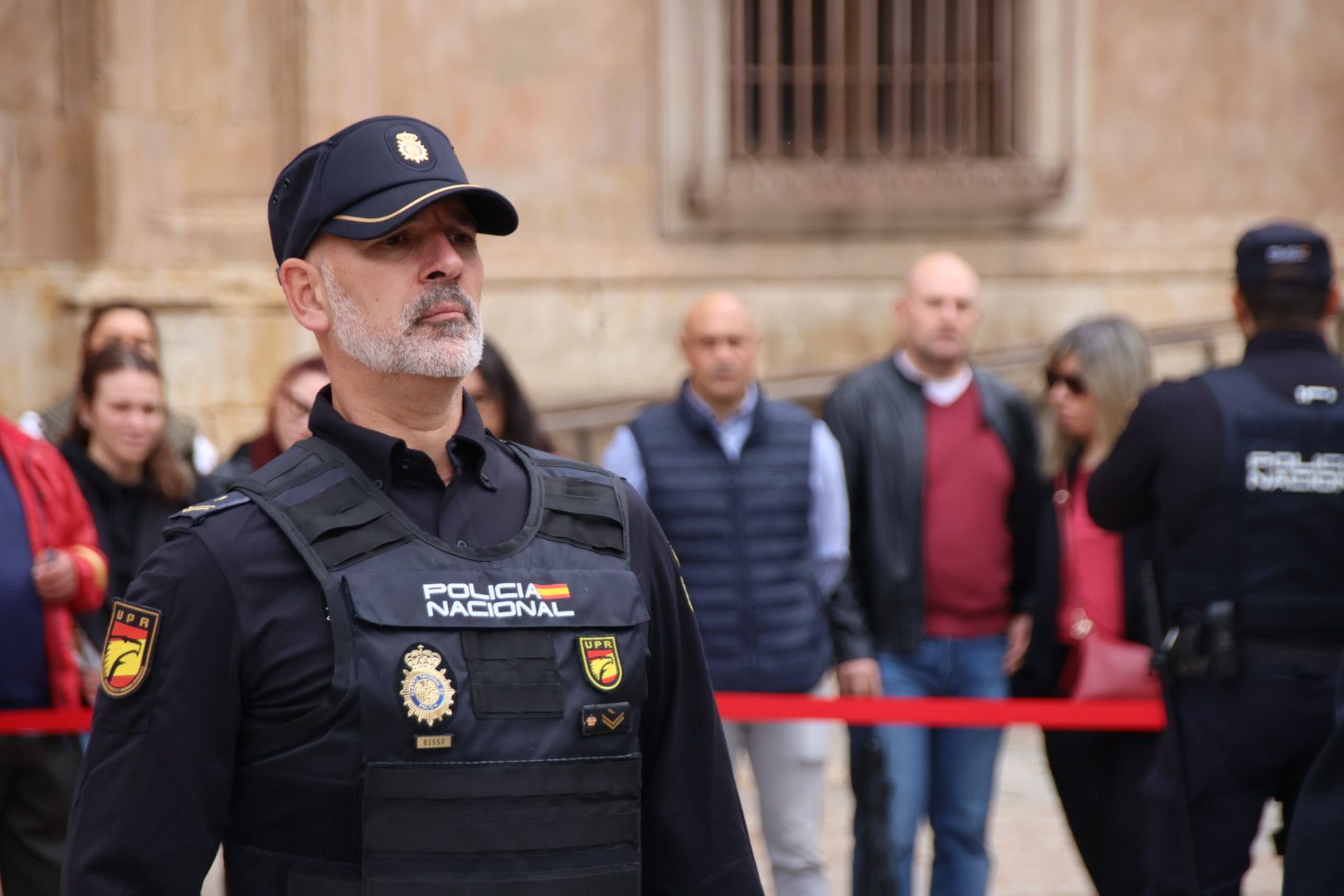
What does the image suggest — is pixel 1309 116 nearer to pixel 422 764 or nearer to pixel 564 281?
pixel 564 281

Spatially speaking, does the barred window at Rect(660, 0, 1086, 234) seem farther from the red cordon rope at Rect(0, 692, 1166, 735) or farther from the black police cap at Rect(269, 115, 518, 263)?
the black police cap at Rect(269, 115, 518, 263)

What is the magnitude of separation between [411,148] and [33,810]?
279 cm

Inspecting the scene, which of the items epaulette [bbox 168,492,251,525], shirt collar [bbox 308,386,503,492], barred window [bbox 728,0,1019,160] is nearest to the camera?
epaulette [bbox 168,492,251,525]

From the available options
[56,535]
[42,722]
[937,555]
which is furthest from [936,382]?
[42,722]

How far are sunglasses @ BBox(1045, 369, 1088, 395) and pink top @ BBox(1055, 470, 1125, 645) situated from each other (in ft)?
0.84

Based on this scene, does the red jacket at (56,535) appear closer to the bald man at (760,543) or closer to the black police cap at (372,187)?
the bald man at (760,543)

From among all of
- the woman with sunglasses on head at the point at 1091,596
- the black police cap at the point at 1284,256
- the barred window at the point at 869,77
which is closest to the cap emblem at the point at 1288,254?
the black police cap at the point at 1284,256

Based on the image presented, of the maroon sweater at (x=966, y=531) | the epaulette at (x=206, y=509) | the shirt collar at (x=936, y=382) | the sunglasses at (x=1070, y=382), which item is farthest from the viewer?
the shirt collar at (x=936, y=382)

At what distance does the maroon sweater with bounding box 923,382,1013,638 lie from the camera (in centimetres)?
546

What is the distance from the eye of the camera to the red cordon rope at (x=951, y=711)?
493 centimetres

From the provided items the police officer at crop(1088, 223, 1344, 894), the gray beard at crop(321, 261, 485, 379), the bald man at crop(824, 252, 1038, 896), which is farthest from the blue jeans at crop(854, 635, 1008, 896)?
the gray beard at crop(321, 261, 485, 379)

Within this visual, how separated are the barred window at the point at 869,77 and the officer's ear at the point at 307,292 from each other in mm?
8184

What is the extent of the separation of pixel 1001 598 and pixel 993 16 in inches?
244

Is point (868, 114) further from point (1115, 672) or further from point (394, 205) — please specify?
point (394, 205)
